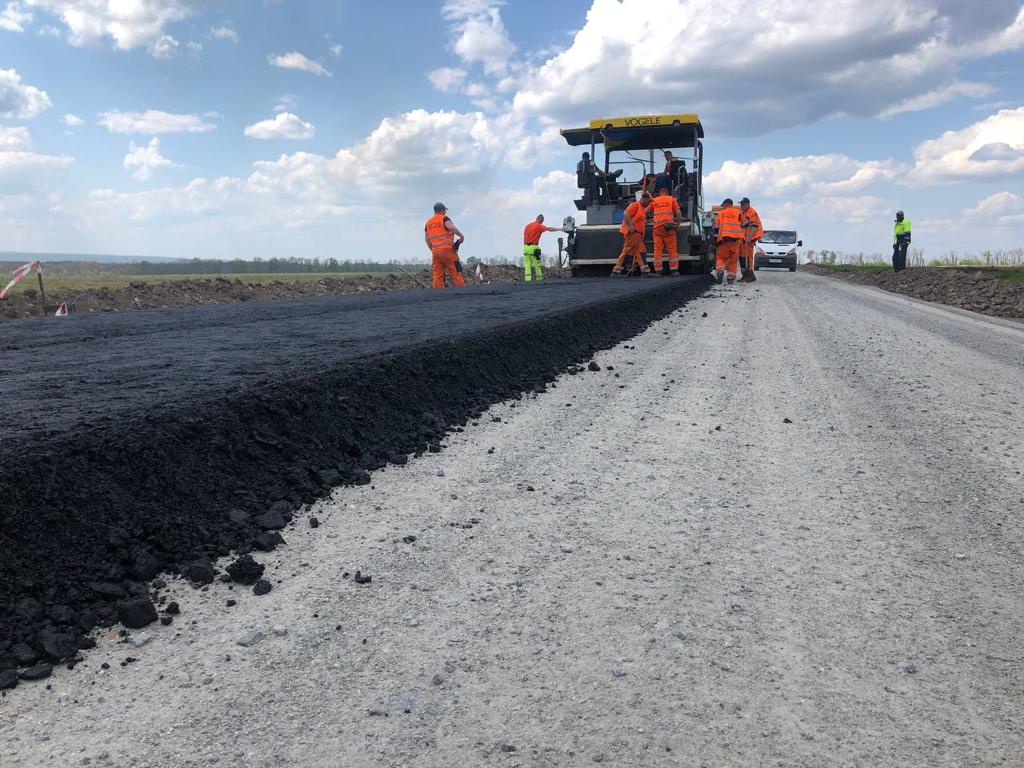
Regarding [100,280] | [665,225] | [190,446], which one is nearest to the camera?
[190,446]

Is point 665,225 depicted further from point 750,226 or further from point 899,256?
point 899,256

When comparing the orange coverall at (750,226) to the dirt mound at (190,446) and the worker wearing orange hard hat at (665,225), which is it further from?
the dirt mound at (190,446)

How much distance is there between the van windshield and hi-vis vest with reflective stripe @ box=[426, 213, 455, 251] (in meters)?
20.8

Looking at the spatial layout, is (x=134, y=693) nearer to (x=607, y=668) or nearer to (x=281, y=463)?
(x=607, y=668)

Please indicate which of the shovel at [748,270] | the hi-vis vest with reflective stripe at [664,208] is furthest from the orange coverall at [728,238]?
the hi-vis vest with reflective stripe at [664,208]

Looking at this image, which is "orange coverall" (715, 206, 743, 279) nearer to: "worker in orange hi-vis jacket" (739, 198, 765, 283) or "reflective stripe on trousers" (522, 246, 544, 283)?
"worker in orange hi-vis jacket" (739, 198, 765, 283)

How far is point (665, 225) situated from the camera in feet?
57.3

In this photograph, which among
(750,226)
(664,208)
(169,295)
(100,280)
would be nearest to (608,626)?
(664,208)

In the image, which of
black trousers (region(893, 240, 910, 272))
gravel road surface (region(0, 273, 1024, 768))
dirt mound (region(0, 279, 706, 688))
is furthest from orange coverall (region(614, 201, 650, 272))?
black trousers (region(893, 240, 910, 272))

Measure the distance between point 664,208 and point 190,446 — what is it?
47.8 ft

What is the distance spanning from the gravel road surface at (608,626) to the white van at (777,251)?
2969 centimetres

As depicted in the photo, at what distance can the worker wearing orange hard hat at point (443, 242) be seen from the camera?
634 inches

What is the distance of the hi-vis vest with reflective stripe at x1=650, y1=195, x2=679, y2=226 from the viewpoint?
16.8m

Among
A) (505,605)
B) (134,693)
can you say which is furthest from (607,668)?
(134,693)
